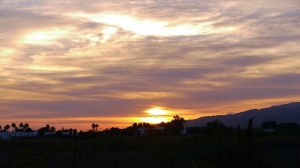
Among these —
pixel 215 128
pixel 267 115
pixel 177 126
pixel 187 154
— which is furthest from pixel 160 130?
pixel 267 115

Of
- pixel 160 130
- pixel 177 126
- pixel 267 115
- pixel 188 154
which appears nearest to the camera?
pixel 188 154

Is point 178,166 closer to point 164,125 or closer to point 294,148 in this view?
point 294,148

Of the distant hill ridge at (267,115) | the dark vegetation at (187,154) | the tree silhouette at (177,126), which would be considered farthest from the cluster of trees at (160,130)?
the distant hill ridge at (267,115)

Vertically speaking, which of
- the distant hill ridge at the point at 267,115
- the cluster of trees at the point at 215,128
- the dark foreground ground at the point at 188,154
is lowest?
the dark foreground ground at the point at 188,154

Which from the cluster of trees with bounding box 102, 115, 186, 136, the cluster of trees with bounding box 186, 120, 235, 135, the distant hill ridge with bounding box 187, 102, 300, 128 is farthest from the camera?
the distant hill ridge with bounding box 187, 102, 300, 128

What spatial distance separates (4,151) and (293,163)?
11904 millimetres

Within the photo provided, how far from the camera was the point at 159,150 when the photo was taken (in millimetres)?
17984

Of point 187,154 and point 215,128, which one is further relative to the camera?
point 215,128

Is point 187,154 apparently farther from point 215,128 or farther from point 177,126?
point 177,126

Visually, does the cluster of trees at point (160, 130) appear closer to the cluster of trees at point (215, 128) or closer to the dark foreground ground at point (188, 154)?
the cluster of trees at point (215, 128)

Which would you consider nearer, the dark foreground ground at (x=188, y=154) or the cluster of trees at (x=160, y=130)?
Answer: the dark foreground ground at (x=188, y=154)

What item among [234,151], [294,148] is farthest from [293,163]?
→ [234,151]

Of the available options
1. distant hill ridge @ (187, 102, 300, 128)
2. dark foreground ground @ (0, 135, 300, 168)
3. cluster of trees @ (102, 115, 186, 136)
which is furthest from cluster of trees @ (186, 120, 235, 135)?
distant hill ridge @ (187, 102, 300, 128)

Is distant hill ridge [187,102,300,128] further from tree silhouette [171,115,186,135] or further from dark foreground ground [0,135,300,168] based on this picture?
dark foreground ground [0,135,300,168]
